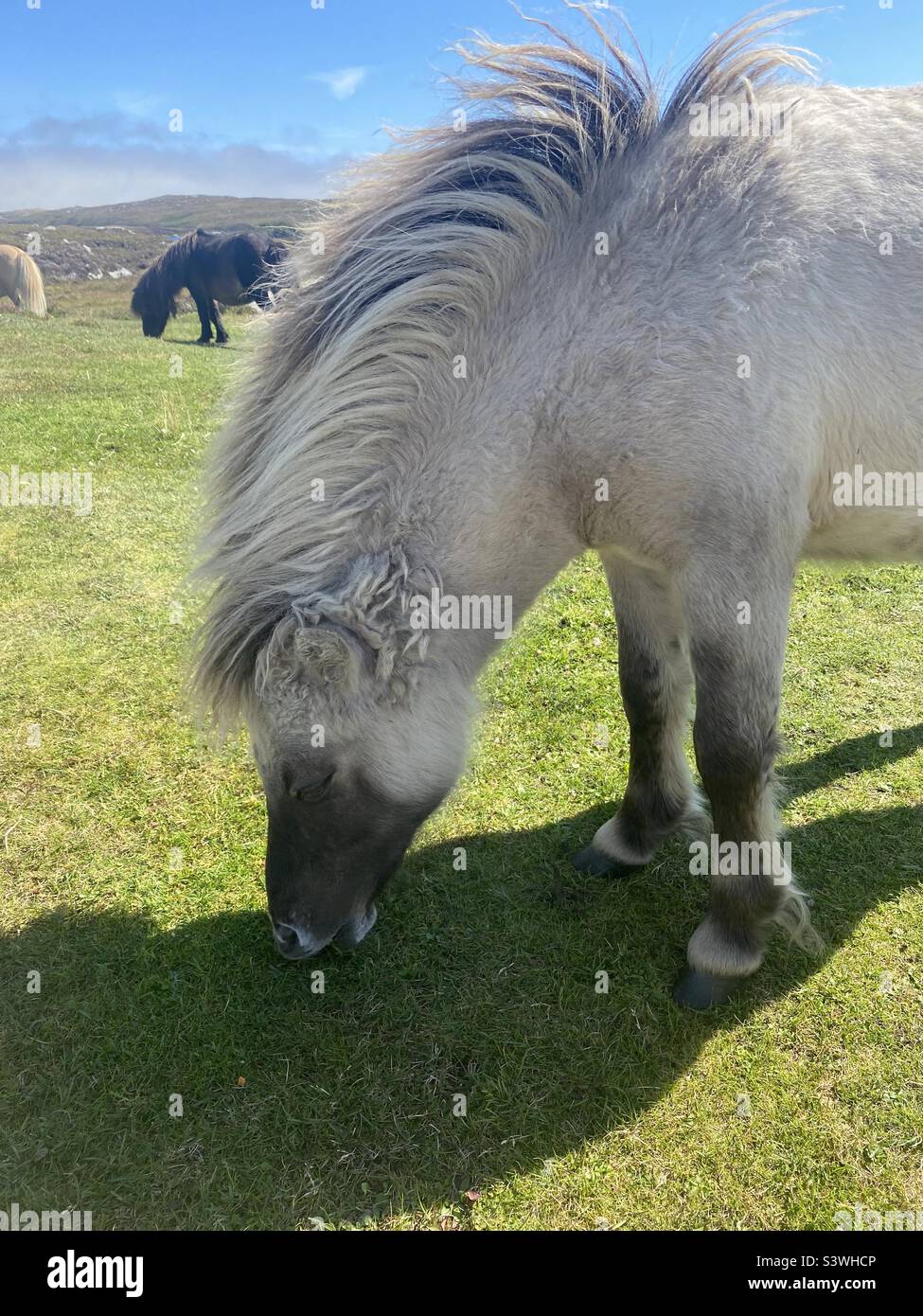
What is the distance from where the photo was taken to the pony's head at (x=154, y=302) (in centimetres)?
2241

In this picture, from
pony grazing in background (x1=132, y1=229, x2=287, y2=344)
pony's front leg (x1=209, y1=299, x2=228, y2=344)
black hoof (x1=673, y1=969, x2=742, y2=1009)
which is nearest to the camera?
black hoof (x1=673, y1=969, x2=742, y2=1009)

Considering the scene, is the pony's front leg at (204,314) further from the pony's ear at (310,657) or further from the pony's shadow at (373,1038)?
the pony's ear at (310,657)

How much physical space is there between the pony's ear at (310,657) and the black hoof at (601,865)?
5.96ft

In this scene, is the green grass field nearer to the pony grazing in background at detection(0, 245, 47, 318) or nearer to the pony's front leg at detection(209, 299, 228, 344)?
the pony's front leg at detection(209, 299, 228, 344)

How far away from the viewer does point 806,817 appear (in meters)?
3.91

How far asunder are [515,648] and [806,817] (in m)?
2.02

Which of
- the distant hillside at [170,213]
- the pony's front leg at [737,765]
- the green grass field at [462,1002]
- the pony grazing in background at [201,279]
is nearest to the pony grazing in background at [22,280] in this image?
the pony grazing in background at [201,279]

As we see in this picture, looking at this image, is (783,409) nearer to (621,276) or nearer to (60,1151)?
(621,276)

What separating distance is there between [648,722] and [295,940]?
1.68m

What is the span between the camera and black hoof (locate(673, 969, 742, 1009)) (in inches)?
117

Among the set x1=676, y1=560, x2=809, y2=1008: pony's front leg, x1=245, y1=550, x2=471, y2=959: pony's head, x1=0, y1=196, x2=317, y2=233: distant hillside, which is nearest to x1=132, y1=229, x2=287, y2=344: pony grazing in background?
x1=245, y1=550, x2=471, y2=959: pony's head

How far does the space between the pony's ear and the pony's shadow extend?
1383 millimetres

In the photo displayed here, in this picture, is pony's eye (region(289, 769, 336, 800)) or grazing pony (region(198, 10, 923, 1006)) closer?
grazing pony (region(198, 10, 923, 1006))

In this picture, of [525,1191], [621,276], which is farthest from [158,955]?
[621,276]
